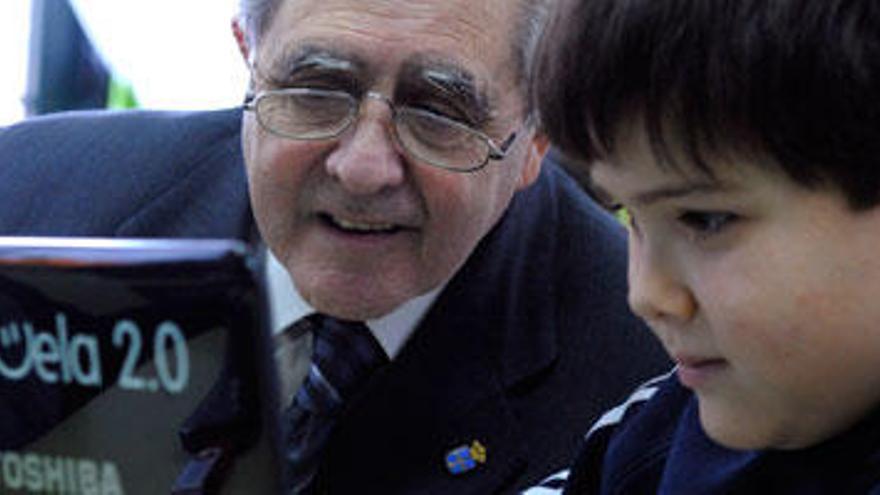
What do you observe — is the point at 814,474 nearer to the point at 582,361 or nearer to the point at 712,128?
the point at 712,128

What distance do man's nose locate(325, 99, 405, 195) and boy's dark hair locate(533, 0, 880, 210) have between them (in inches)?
19.2

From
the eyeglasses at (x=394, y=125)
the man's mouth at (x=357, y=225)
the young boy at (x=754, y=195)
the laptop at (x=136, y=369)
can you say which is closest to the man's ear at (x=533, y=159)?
the eyeglasses at (x=394, y=125)

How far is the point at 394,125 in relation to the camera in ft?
4.58

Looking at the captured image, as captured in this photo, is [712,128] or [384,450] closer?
[712,128]

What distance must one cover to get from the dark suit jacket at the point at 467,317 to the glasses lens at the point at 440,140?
0.20m

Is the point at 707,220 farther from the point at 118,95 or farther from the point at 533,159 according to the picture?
the point at 118,95

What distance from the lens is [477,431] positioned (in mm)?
1521

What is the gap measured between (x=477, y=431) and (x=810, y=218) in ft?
2.35

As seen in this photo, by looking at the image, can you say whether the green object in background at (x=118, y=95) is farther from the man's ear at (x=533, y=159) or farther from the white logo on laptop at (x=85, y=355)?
the white logo on laptop at (x=85, y=355)

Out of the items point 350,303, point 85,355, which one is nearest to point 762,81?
point 85,355

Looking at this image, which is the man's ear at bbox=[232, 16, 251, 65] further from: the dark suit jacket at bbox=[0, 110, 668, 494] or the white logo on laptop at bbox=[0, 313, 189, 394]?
the white logo on laptop at bbox=[0, 313, 189, 394]

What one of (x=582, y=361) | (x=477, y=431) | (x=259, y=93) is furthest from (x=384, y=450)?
(x=259, y=93)

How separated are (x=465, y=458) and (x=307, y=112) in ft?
1.30

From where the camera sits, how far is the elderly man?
1400 mm
